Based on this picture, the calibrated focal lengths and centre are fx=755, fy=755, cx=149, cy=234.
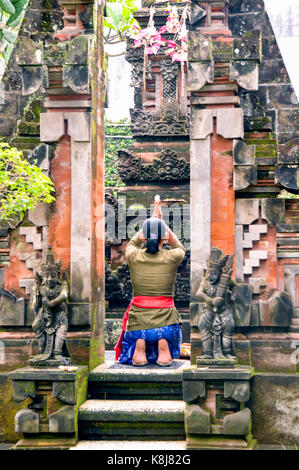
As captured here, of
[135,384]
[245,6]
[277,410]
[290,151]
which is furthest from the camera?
[290,151]

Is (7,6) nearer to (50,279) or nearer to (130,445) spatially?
(50,279)

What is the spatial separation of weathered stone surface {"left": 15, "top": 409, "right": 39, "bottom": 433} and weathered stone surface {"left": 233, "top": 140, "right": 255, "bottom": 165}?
13.6 ft

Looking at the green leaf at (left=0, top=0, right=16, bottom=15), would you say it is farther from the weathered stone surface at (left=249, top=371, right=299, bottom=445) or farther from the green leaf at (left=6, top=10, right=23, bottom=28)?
the weathered stone surface at (left=249, top=371, right=299, bottom=445)

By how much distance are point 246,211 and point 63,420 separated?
11.7ft

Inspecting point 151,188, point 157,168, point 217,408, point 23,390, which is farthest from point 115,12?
point 217,408

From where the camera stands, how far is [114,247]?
15.9m

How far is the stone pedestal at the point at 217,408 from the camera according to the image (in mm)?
9016

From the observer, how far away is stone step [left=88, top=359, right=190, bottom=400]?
991 centimetres

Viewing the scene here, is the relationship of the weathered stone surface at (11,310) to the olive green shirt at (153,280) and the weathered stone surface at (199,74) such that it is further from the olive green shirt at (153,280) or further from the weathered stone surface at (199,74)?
the weathered stone surface at (199,74)

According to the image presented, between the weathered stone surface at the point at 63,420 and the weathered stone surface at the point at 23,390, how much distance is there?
380mm

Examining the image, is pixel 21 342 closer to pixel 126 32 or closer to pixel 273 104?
pixel 273 104

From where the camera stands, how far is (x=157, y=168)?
16.5 meters

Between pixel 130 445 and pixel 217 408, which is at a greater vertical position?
pixel 217 408
